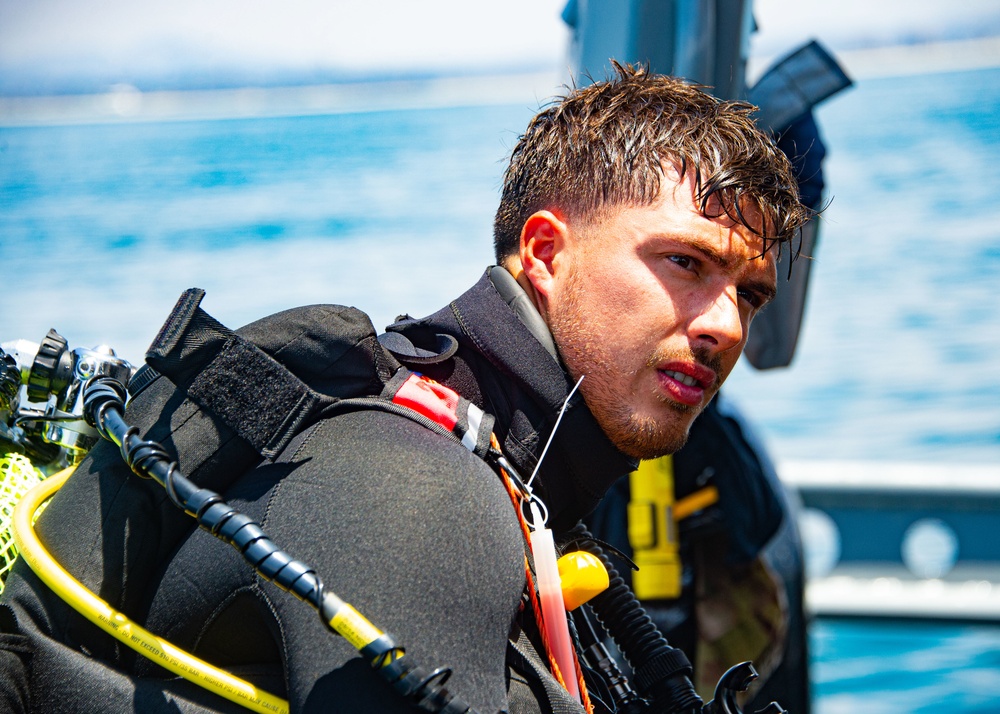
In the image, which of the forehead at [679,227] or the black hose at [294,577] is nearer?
the black hose at [294,577]

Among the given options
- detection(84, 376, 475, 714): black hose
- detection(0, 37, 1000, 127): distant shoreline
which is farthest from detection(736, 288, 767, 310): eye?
detection(0, 37, 1000, 127): distant shoreline

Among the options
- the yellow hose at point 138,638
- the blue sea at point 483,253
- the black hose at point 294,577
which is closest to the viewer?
the black hose at point 294,577

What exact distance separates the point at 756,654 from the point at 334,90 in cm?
4787

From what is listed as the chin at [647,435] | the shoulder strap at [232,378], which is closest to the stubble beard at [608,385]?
the chin at [647,435]

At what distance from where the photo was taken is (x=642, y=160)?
4.75 ft

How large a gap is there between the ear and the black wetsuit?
0.40 m

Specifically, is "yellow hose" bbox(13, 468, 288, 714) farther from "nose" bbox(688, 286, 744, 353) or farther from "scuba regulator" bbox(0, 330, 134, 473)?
"nose" bbox(688, 286, 744, 353)

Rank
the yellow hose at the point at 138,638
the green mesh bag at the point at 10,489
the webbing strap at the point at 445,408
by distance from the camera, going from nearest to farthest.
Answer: the yellow hose at the point at 138,638
the webbing strap at the point at 445,408
the green mesh bag at the point at 10,489

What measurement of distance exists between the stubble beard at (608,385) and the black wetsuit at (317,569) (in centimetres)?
30

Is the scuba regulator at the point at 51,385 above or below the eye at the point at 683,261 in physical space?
below

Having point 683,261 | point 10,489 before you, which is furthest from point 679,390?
point 10,489

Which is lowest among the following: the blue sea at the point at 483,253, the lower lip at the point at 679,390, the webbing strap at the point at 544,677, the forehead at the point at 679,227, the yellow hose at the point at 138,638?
the blue sea at the point at 483,253

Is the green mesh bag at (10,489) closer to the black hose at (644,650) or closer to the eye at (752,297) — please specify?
the black hose at (644,650)

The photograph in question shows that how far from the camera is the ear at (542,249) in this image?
149 cm
